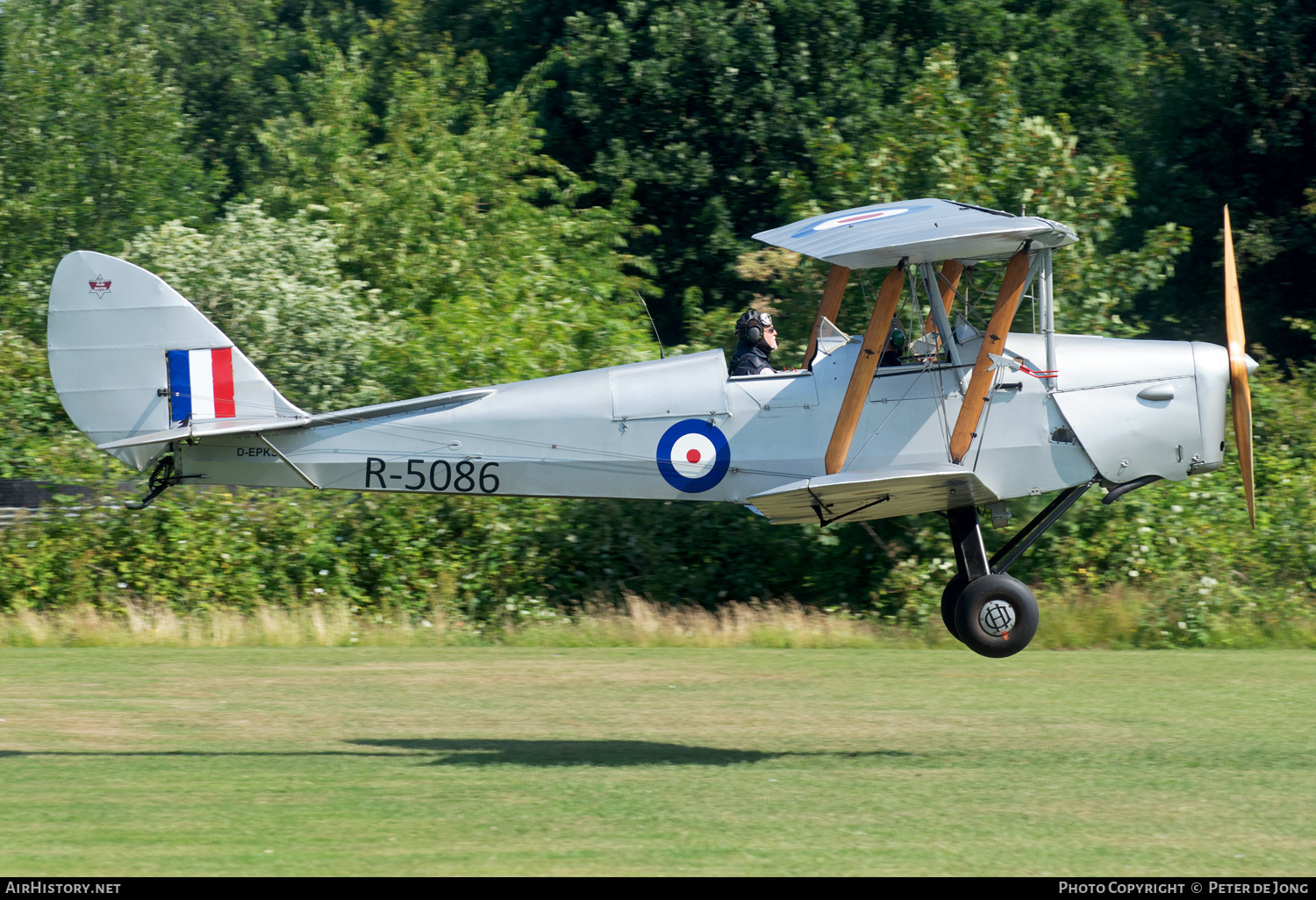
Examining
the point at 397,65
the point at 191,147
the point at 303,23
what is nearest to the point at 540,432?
the point at 397,65

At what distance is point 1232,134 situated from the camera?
2650cm

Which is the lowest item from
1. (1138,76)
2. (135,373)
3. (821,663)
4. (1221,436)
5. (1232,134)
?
(821,663)

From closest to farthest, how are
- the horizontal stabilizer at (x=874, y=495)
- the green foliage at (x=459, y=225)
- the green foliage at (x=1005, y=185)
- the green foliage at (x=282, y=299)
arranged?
the horizontal stabilizer at (x=874, y=495), the green foliage at (x=1005, y=185), the green foliage at (x=459, y=225), the green foliage at (x=282, y=299)

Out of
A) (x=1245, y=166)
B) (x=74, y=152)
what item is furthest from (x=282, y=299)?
(x=1245, y=166)

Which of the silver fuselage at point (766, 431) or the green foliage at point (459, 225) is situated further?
the green foliage at point (459, 225)

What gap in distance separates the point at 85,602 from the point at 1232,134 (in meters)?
21.9

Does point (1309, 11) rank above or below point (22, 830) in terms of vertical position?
above

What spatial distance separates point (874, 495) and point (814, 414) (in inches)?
31.4

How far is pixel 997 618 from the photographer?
355 inches

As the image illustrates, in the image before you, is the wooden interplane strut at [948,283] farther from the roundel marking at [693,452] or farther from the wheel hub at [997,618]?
the wheel hub at [997,618]

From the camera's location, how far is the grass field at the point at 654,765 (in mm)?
6809

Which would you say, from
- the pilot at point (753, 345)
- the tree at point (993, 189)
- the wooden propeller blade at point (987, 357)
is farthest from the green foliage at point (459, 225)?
the wooden propeller blade at point (987, 357)

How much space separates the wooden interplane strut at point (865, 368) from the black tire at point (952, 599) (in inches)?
47.0

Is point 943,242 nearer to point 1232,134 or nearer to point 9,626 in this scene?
point 9,626
